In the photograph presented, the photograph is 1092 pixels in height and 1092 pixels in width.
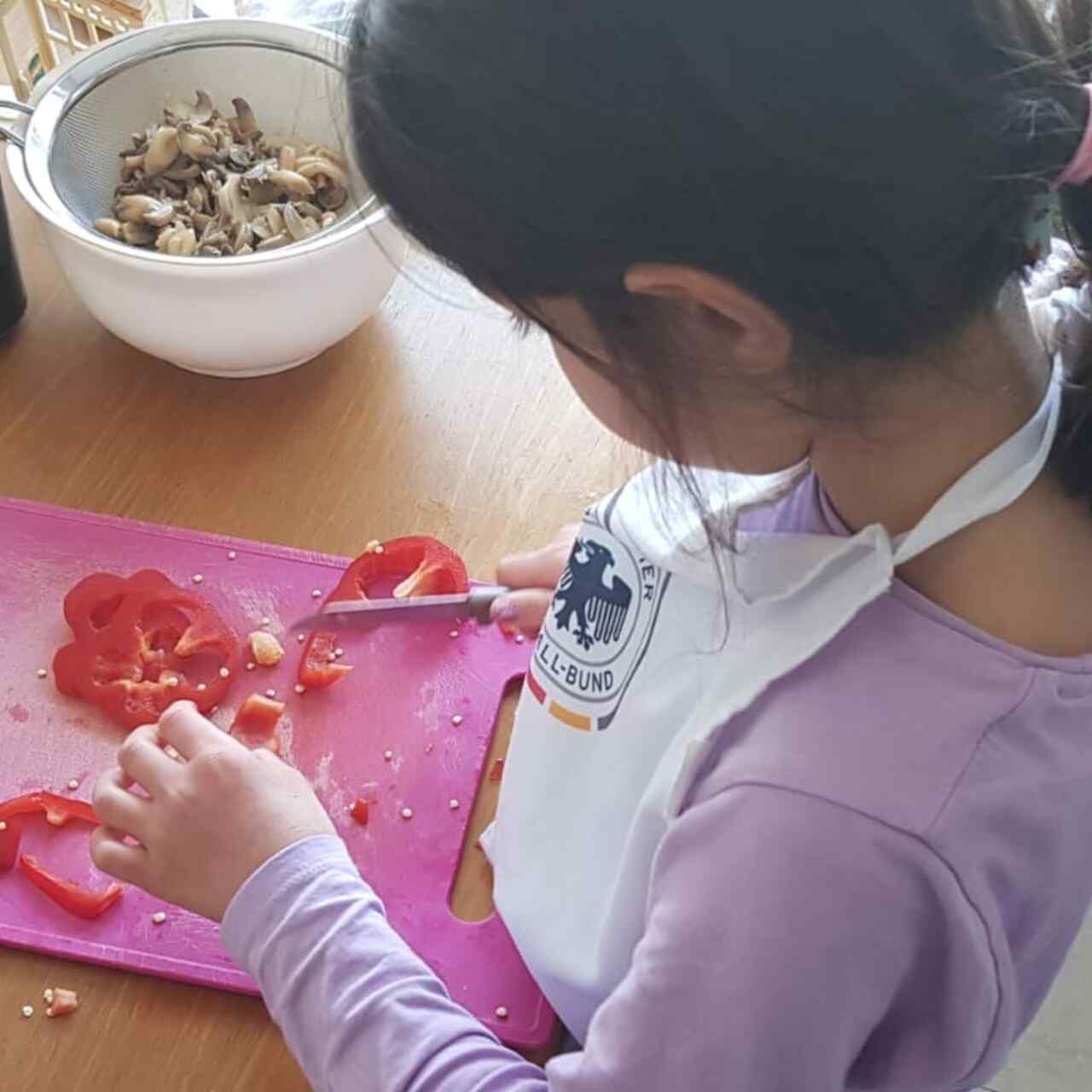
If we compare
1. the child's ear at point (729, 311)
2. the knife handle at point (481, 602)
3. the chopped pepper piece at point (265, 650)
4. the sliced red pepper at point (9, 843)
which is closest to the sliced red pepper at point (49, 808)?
the sliced red pepper at point (9, 843)

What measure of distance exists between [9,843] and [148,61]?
0.50 m

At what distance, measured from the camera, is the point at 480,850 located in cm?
69

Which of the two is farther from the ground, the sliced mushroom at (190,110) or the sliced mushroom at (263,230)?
the sliced mushroom at (190,110)

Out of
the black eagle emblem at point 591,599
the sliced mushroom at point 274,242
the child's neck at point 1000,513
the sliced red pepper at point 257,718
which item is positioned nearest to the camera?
the child's neck at point 1000,513

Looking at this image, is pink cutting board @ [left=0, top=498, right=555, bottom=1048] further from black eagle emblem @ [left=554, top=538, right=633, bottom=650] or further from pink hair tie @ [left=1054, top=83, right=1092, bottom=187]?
pink hair tie @ [left=1054, top=83, right=1092, bottom=187]

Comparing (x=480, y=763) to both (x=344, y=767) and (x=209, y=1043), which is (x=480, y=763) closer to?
(x=344, y=767)

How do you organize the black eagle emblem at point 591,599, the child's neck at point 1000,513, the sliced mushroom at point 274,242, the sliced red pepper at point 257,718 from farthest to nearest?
the sliced mushroom at point 274,242
the sliced red pepper at point 257,718
the black eagle emblem at point 591,599
the child's neck at point 1000,513

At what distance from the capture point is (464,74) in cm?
37

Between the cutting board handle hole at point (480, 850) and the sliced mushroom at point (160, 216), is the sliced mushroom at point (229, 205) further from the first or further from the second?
the cutting board handle hole at point (480, 850)

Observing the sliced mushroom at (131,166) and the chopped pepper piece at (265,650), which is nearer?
the chopped pepper piece at (265,650)

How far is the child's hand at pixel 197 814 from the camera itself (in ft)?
2.03

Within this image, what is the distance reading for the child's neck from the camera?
1.49 ft

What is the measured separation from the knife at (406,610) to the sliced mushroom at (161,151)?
0.31 metres

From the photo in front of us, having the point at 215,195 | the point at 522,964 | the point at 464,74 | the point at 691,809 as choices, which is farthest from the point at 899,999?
the point at 215,195
